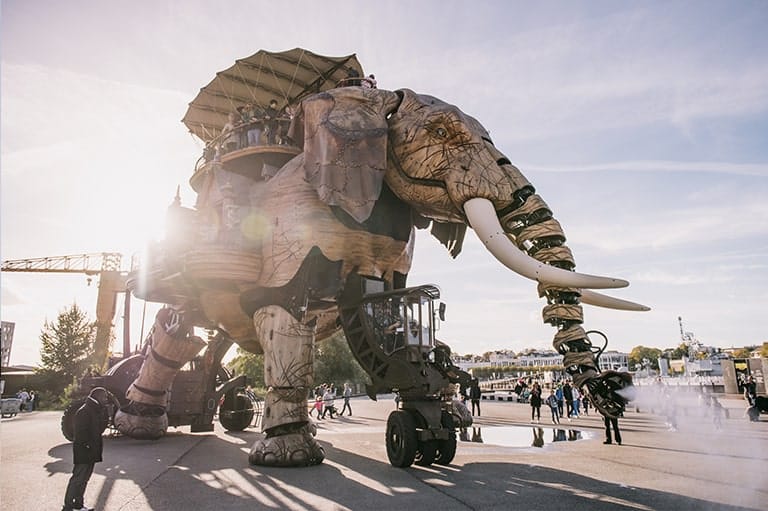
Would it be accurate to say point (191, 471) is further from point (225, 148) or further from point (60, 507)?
point (225, 148)

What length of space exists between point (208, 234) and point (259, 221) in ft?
2.86

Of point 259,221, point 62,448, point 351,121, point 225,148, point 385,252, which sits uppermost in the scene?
point 225,148

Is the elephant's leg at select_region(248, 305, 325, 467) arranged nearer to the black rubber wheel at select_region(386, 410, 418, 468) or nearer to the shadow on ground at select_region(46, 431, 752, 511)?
the shadow on ground at select_region(46, 431, 752, 511)

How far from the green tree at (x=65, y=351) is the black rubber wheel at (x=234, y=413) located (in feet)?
85.8

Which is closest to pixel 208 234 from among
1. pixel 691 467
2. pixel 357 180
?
pixel 357 180

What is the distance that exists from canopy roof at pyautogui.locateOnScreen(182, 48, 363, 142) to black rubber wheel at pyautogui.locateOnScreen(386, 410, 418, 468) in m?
10.5

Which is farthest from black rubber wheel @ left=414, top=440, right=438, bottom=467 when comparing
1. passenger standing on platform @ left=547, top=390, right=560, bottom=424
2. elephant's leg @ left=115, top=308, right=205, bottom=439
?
passenger standing on platform @ left=547, top=390, right=560, bottom=424

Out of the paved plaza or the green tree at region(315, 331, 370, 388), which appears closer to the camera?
the paved plaza

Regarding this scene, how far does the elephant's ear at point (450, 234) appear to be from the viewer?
9.02 meters

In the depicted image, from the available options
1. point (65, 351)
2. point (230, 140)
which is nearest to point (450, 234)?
point (230, 140)

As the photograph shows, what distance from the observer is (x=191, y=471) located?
782 cm

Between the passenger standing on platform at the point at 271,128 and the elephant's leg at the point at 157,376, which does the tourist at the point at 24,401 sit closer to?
the elephant's leg at the point at 157,376

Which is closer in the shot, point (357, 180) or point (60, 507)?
point (60, 507)

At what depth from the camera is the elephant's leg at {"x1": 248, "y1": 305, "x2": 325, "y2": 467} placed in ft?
25.1
